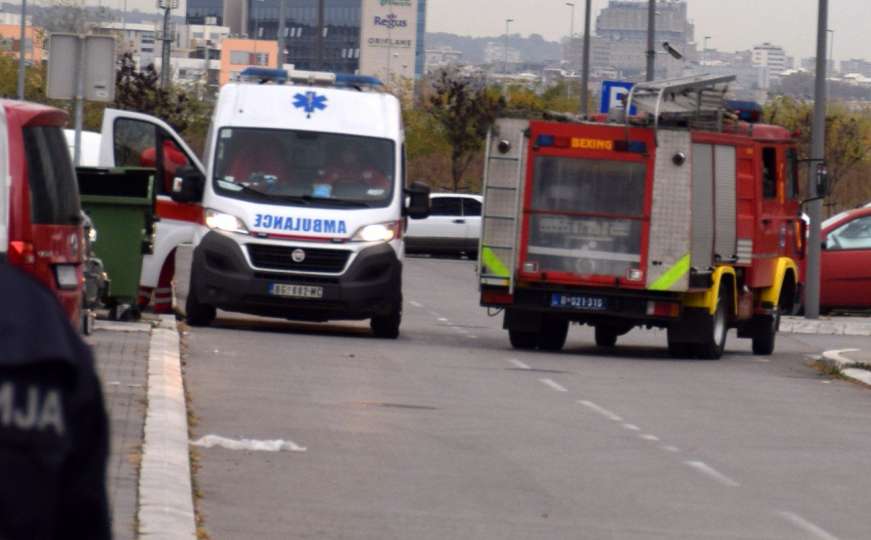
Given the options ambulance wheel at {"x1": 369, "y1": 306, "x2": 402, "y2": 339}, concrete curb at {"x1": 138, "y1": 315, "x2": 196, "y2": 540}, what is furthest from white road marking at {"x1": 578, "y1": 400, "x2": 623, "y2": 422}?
ambulance wheel at {"x1": 369, "y1": 306, "x2": 402, "y2": 339}

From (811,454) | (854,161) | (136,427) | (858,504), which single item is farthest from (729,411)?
(854,161)

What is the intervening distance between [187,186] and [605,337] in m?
5.38

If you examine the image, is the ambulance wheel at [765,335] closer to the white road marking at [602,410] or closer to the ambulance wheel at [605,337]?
the ambulance wheel at [605,337]

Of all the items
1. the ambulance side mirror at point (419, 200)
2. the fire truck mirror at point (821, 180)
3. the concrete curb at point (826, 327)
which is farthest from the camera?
the concrete curb at point (826, 327)

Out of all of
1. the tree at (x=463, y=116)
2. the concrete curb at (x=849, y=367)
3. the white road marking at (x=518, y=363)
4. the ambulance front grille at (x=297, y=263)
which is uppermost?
the tree at (x=463, y=116)

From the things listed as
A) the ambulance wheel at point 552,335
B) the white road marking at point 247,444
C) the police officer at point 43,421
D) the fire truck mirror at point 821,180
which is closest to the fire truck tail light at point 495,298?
the ambulance wheel at point 552,335

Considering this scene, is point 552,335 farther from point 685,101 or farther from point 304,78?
point 304,78

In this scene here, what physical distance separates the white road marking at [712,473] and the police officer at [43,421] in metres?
8.45

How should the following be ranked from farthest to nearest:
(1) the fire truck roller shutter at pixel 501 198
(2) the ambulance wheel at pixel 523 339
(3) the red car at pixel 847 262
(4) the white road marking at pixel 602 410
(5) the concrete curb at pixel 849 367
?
(3) the red car at pixel 847 262 → (2) the ambulance wheel at pixel 523 339 → (1) the fire truck roller shutter at pixel 501 198 → (5) the concrete curb at pixel 849 367 → (4) the white road marking at pixel 602 410

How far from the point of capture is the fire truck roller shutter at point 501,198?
20484mm

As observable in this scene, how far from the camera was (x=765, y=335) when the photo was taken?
22500 millimetres

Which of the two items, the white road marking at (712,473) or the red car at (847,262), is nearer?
the white road marking at (712,473)

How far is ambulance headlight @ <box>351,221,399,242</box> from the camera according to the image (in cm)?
2027

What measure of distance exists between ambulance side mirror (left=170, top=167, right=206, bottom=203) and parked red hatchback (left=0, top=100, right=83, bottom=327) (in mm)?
11343
